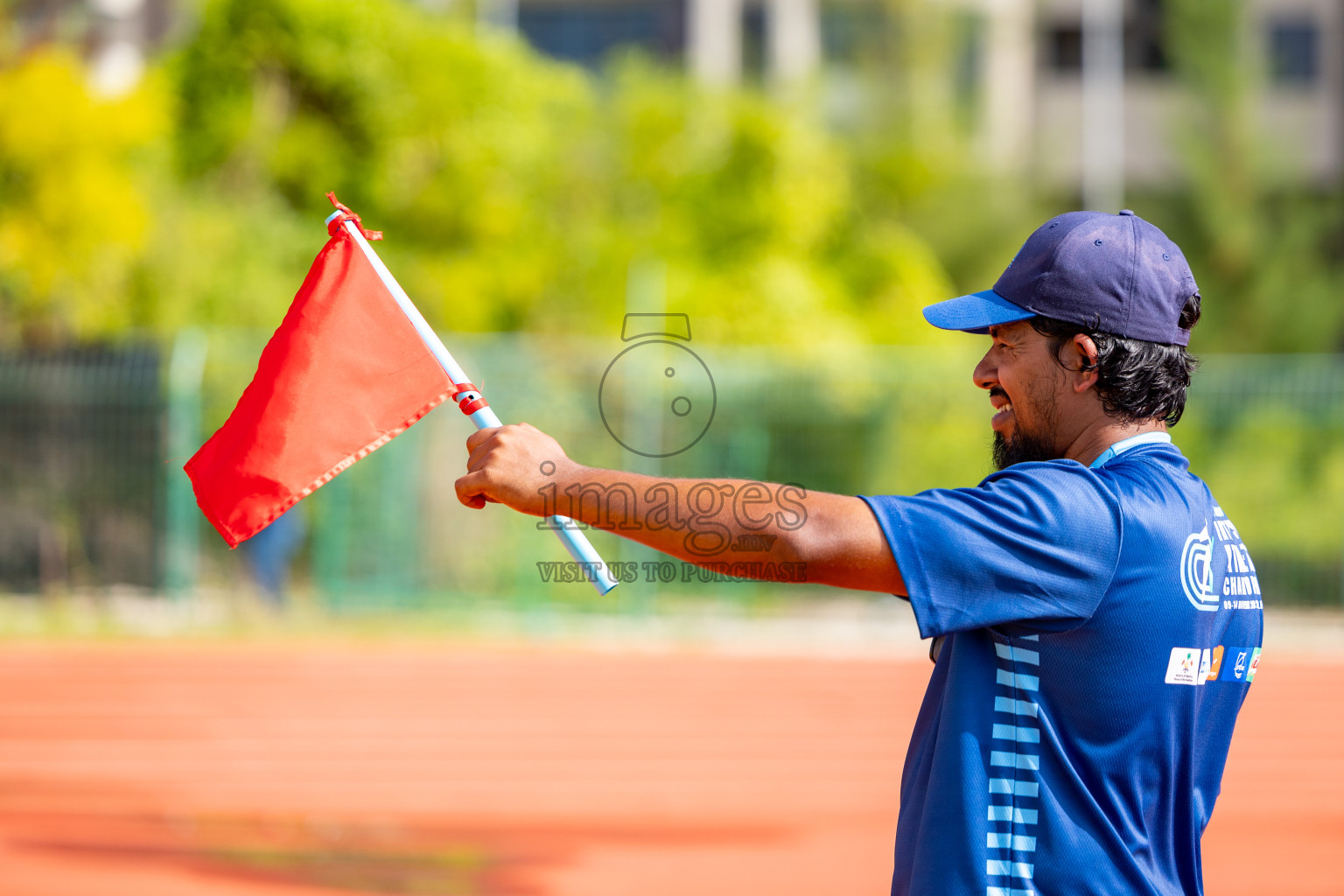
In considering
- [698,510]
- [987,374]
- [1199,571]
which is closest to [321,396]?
[698,510]

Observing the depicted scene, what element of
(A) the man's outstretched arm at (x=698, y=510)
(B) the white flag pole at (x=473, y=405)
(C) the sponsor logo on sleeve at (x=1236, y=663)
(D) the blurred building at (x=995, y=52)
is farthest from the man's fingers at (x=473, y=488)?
(D) the blurred building at (x=995, y=52)

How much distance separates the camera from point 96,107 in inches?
556

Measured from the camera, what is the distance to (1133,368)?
1858mm

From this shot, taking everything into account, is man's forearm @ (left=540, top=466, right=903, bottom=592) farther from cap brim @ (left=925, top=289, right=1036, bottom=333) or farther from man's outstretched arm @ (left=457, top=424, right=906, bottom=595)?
cap brim @ (left=925, top=289, right=1036, bottom=333)

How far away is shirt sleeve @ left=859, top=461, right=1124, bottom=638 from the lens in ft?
5.57

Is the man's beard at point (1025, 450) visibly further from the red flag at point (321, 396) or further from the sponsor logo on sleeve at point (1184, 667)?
the red flag at point (321, 396)

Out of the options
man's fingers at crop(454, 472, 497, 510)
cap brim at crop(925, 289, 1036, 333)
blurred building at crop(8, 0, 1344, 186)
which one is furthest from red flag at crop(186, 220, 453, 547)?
blurred building at crop(8, 0, 1344, 186)

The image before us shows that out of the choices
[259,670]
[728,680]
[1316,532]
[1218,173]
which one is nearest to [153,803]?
[259,670]

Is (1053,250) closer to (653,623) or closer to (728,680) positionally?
(728,680)

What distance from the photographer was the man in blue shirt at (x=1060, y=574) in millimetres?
1714

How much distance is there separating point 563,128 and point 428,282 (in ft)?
10.3

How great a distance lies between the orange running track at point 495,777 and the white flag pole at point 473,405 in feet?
11.1

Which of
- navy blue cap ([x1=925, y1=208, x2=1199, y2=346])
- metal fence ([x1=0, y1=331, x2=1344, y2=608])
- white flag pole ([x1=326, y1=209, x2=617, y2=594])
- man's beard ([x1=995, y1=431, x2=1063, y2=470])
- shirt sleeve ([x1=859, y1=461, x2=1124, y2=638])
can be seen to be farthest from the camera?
metal fence ([x1=0, y1=331, x2=1344, y2=608])

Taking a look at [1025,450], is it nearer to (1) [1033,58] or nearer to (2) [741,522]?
(2) [741,522]
